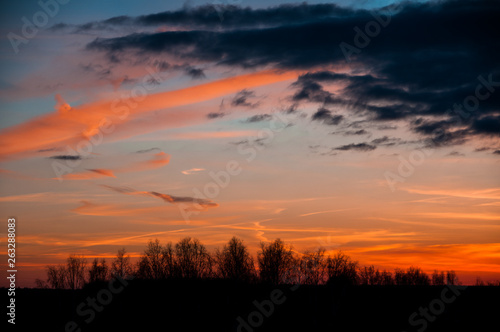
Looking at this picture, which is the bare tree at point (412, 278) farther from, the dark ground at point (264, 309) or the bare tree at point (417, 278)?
the dark ground at point (264, 309)

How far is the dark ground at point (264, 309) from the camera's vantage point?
157ft

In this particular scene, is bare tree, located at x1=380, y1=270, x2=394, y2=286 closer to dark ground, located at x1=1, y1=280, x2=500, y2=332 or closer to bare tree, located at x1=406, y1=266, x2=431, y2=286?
bare tree, located at x1=406, y1=266, x2=431, y2=286

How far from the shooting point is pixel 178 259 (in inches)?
4813

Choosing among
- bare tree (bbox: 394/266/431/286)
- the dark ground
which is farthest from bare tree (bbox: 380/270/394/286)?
the dark ground

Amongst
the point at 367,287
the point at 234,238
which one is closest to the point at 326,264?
the point at 234,238
